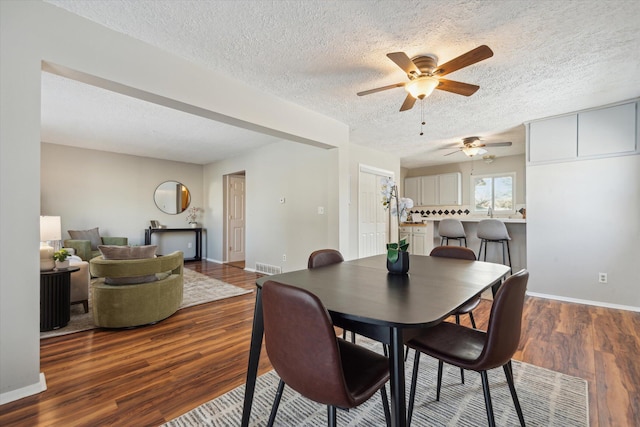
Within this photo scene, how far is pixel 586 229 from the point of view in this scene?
3414 millimetres

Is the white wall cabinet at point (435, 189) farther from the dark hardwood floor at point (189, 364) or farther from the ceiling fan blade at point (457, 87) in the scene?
the ceiling fan blade at point (457, 87)

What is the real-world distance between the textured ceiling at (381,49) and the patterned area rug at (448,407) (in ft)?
7.70

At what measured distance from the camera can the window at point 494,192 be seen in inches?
236

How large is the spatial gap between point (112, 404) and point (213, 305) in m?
1.78

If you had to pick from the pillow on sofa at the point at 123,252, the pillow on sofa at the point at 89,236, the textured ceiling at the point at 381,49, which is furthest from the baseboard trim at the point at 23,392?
the pillow on sofa at the point at 89,236

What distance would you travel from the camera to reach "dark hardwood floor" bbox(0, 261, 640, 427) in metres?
1.54

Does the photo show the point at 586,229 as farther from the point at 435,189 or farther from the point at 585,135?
the point at 435,189

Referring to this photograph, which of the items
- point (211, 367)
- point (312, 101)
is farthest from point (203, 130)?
point (211, 367)

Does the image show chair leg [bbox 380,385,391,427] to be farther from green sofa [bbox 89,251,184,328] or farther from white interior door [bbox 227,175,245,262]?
white interior door [bbox 227,175,245,262]

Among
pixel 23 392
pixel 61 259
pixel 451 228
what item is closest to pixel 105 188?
pixel 61 259

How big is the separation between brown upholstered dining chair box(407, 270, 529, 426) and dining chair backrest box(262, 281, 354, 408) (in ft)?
1.91

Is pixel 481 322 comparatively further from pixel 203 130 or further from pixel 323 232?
pixel 203 130

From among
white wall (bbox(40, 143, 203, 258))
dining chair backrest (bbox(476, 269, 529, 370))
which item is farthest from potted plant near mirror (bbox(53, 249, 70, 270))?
dining chair backrest (bbox(476, 269, 529, 370))

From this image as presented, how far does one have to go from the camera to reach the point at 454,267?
1860 millimetres
